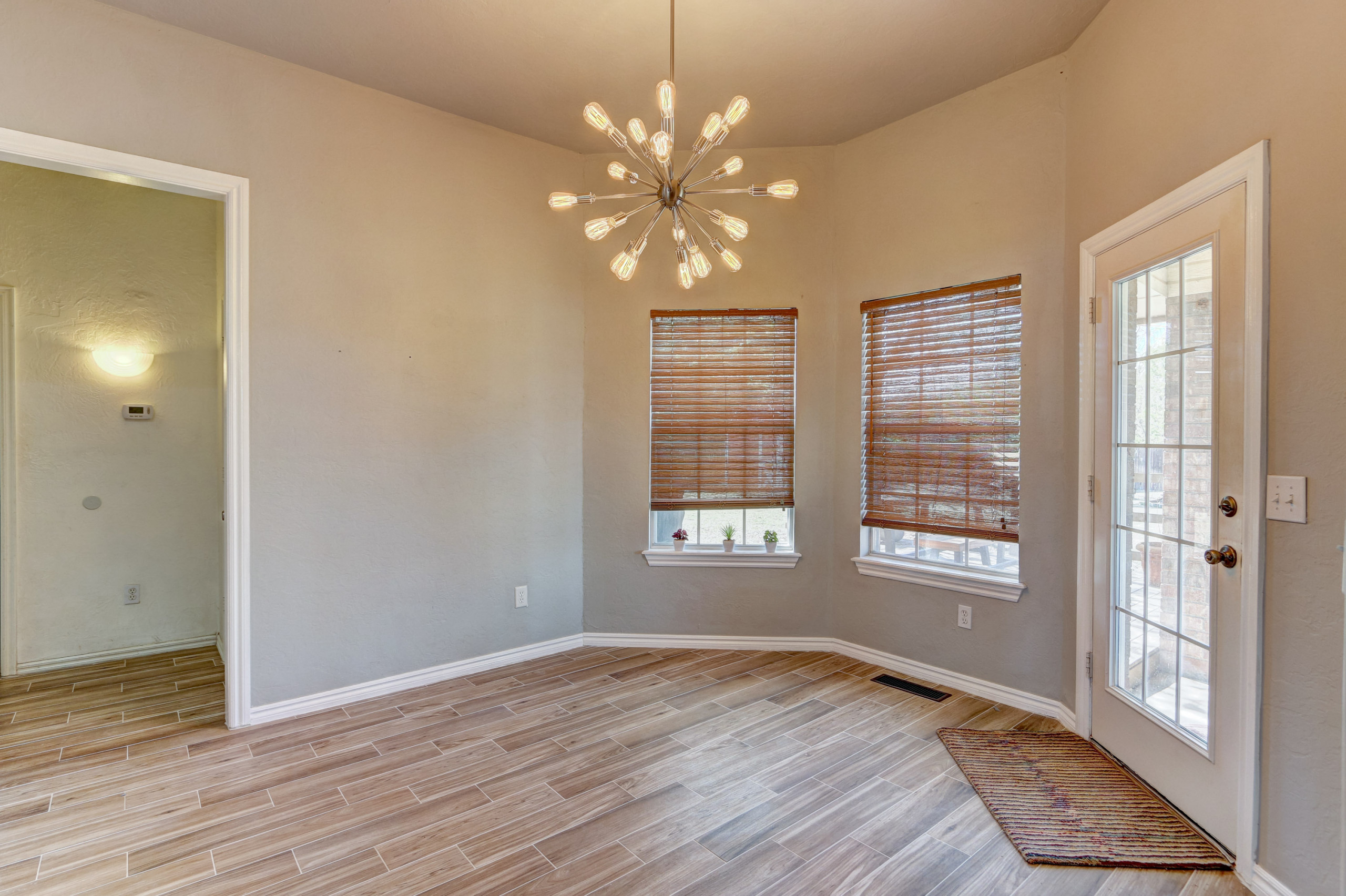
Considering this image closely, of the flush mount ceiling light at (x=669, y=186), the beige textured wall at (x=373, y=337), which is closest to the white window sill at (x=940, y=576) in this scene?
the beige textured wall at (x=373, y=337)

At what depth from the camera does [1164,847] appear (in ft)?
6.95

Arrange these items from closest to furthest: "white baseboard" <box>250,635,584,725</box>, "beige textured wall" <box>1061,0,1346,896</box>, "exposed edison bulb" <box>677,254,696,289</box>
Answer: "beige textured wall" <box>1061,0,1346,896</box>, "exposed edison bulb" <box>677,254,696,289</box>, "white baseboard" <box>250,635,584,725</box>

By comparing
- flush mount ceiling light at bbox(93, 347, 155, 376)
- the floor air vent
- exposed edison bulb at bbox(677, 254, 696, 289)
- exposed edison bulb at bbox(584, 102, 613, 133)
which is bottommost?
the floor air vent

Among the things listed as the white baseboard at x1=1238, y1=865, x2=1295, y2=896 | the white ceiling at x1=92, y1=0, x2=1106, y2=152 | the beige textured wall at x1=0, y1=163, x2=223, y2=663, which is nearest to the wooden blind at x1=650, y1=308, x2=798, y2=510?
the white ceiling at x1=92, y1=0, x2=1106, y2=152

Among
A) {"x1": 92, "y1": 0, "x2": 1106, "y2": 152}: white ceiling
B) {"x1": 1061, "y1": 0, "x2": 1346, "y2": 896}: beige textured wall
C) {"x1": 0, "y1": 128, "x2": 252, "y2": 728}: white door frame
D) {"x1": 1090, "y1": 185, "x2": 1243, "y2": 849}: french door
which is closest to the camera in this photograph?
{"x1": 1061, "y1": 0, "x2": 1346, "y2": 896}: beige textured wall

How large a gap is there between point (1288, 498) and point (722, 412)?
2648 millimetres

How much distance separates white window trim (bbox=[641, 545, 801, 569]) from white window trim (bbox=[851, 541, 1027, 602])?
409 mm

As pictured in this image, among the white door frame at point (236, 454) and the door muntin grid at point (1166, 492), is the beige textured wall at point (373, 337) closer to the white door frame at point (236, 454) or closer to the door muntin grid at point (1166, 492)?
the white door frame at point (236, 454)

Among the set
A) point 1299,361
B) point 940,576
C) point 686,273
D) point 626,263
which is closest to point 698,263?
point 686,273

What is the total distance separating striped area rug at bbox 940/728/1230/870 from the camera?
208 centimetres

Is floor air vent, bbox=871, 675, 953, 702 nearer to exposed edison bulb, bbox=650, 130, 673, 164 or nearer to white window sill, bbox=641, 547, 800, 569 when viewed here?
white window sill, bbox=641, 547, 800, 569

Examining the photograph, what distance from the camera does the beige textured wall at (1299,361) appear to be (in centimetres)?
173

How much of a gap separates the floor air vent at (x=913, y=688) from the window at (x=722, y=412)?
895 millimetres

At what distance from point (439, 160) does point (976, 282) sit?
2887 millimetres
